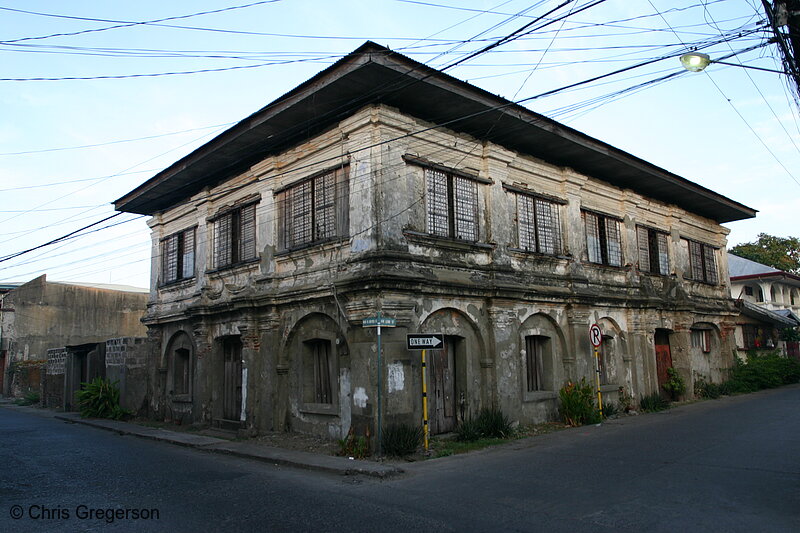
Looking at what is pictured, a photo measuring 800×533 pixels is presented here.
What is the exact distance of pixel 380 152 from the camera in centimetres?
1227

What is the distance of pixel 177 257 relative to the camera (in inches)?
767

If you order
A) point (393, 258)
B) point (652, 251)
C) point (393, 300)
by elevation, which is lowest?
point (393, 300)

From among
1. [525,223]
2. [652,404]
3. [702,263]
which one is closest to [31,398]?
[525,223]

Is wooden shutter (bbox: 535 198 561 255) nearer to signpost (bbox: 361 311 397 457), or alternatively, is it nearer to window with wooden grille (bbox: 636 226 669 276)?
window with wooden grille (bbox: 636 226 669 276)

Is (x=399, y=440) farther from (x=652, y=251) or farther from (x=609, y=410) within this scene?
(x=652, y=251)

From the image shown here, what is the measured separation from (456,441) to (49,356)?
2178 centimetres

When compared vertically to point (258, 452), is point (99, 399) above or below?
above

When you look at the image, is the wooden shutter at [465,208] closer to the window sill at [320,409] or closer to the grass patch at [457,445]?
the grass patch at [457,445]

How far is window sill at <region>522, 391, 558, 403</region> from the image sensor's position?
578 inches

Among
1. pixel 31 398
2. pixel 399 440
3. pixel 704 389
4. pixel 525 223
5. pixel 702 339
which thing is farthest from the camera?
pixel 31 398

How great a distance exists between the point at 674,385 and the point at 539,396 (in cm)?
781

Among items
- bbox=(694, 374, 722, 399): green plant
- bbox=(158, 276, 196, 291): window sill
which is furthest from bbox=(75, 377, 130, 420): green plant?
bbox=(694, 374, 722, 399): green plant

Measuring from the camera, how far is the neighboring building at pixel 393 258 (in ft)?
39.7

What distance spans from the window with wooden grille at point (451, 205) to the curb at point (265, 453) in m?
5.29
